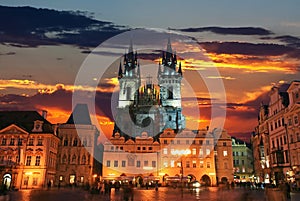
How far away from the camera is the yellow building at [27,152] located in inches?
2000

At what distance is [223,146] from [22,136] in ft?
143

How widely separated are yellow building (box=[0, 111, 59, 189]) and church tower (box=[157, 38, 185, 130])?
4736cm

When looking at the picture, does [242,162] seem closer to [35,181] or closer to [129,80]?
[129,80]

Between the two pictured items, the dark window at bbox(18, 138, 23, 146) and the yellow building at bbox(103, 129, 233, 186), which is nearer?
the dark window at bbox(18, 138, 23, 146)

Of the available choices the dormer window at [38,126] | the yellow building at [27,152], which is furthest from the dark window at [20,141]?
the dormer window at [38,126]

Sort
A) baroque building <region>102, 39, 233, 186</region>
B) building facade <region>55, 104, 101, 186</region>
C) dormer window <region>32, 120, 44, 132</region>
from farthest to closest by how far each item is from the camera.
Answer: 1. baroque building <region>102, 39, 233, 186</region>
2. building facade <region>55, 104, 101, 186</region>
3. dormer window <region>32, 120, 44, 132</region>

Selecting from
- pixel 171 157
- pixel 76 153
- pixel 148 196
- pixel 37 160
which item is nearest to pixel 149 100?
pixel 171 157

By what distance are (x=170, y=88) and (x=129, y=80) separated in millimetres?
15289

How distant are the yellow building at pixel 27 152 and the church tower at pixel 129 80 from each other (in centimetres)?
4791

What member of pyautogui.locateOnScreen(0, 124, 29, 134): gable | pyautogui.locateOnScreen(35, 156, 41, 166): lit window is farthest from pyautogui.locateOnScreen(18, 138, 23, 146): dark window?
pyautogui.locateOnScreen(35, 156, 41, 166): lit window

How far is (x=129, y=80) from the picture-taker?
10894 centimetres

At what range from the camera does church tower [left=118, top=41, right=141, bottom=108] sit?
104562 mm

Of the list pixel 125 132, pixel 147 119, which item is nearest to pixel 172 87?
pixel 147 119

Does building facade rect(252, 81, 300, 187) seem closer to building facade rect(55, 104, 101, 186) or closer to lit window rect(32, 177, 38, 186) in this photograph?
building facade rect(55, 104, 101, 186)
